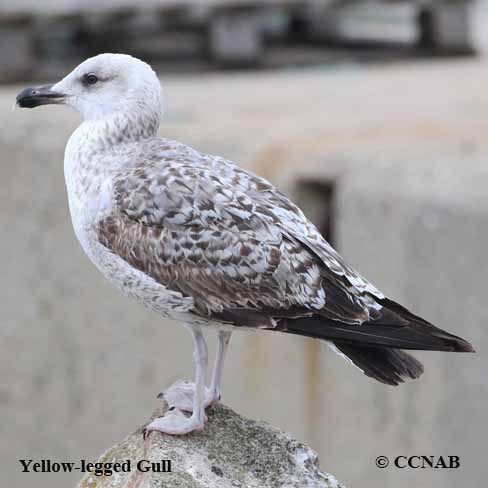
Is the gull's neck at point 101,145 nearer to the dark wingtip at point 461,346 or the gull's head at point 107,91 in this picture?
the gull's head at point 107,91

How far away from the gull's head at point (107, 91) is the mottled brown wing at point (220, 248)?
27 centimetres

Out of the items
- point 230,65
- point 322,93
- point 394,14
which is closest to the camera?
point 322,93

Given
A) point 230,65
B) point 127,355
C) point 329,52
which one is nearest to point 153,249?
point 127,355

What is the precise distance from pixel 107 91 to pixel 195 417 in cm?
99

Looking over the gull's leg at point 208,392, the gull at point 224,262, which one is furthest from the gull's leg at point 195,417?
the gull's leg at point 208,392

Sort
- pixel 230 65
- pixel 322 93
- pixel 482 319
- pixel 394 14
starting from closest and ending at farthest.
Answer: pixel 482 319, pixel 322 93, pixel 230 65, pixel 394 14

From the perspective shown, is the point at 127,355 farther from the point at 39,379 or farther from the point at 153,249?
the point at 153,249

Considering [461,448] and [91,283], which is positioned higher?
[91,283]

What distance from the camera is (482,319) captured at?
6.16 metres

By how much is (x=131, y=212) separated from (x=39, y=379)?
13.3 ft

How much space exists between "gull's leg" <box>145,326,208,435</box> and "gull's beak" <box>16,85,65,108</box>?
0.81 meters

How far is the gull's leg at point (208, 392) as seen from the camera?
3756 millimetres

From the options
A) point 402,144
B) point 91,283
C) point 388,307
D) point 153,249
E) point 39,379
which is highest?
point 153,249

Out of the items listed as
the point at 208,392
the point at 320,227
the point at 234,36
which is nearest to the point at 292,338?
the point at 320,227
